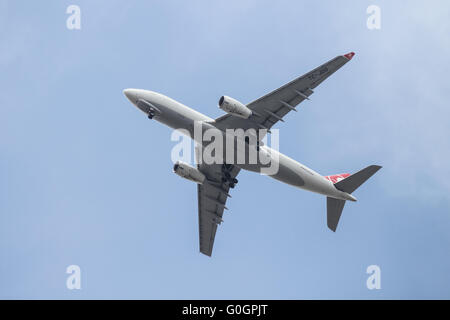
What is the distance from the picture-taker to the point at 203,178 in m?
66.3

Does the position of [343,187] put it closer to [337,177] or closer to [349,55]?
[337,177]

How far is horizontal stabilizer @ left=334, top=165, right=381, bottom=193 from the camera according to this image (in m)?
59.7

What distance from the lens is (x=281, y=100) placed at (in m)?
57.2

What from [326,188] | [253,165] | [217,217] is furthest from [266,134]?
[217,217]

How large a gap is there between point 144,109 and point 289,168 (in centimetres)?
1442

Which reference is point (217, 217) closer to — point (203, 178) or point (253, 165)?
point (203, 178)

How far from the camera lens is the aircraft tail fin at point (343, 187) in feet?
197

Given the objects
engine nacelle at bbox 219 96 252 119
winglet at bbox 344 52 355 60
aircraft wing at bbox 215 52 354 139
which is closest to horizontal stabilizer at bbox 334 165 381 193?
aircraft wing at bbox 215 52 354 139

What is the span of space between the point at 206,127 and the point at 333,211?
15794 millimetres

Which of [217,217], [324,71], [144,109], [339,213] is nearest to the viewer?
[324,71]

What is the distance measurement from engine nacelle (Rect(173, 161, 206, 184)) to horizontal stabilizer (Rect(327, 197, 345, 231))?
518 inches

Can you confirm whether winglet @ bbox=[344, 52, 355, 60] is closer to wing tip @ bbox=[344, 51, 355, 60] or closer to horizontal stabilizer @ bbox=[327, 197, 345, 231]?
wing tip @ bbox=[344, 51, 355, 60]

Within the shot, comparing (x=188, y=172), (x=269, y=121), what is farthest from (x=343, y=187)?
(x=188, y=172)

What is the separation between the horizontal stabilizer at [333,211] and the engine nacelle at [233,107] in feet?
44.1
